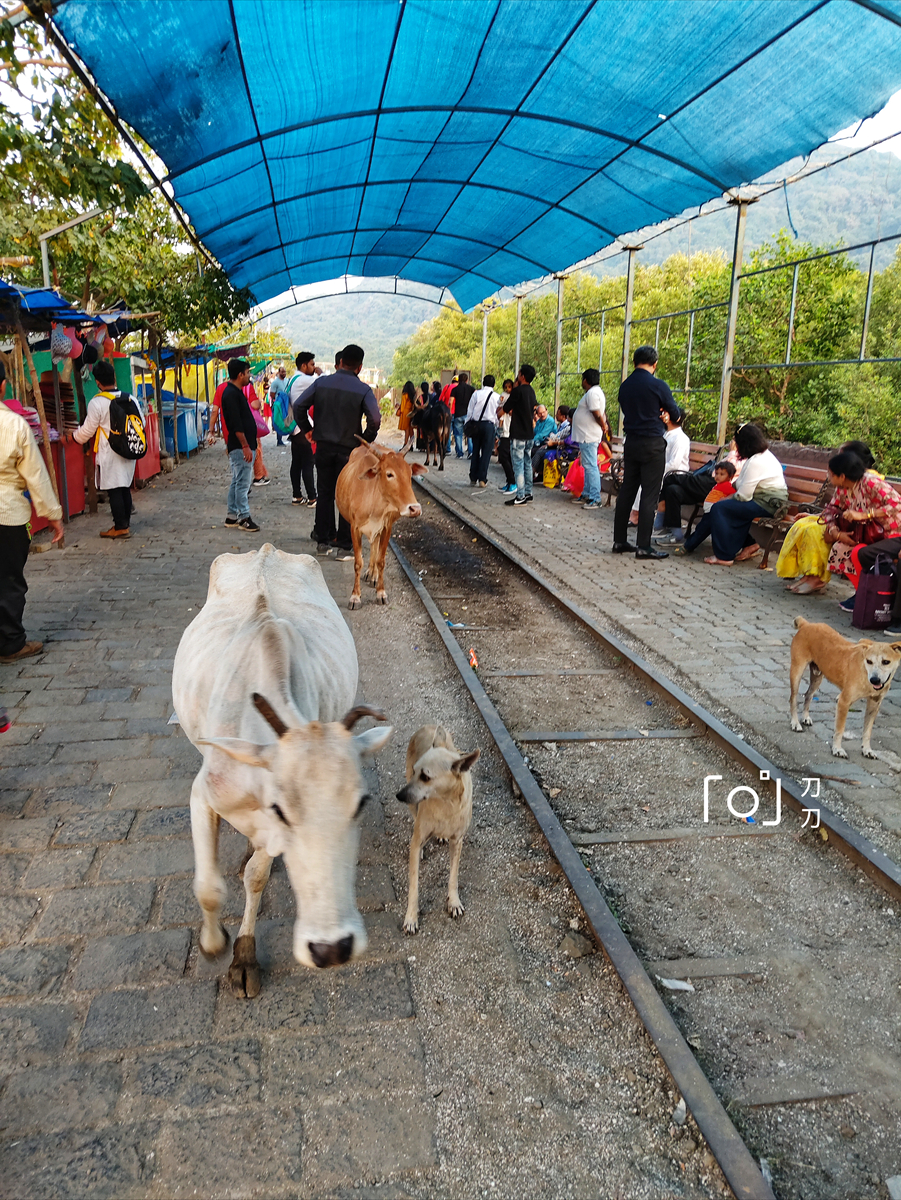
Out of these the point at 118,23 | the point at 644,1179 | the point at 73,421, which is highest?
the point at 118,23

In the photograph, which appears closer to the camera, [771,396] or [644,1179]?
[644,1179]

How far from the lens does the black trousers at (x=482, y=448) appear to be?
57.0 feet

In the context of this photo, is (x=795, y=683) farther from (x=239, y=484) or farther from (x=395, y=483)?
(x=239, y=484)

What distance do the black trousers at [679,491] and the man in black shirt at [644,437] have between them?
1.26 meters

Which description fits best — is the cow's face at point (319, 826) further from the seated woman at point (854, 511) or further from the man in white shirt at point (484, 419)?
the man in white shirt at point (484, 419)

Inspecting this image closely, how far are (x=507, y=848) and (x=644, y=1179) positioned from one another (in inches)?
69.4

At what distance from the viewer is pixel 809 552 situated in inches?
344

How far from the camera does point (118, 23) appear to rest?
749cm

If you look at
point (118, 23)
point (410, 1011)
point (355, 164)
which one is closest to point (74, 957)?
point (410, 1011)

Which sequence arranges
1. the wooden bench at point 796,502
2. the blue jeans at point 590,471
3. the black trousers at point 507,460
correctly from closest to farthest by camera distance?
1. the wooden bench at point 796,502
2. the blue jeans at point 590,471
3. the black trousers at point 507,460

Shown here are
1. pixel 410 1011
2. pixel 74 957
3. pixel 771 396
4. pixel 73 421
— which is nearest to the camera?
pixel 410 1011

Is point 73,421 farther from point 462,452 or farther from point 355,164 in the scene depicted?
point 462,452

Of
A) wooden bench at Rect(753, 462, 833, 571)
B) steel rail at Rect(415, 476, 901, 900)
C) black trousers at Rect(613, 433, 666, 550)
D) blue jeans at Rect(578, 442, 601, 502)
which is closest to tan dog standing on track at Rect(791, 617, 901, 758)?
steel rail at Rect(415, 476, 901, 900)

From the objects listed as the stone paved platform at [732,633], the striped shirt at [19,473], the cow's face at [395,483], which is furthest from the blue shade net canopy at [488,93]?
the stone paved platform at [732,633]
